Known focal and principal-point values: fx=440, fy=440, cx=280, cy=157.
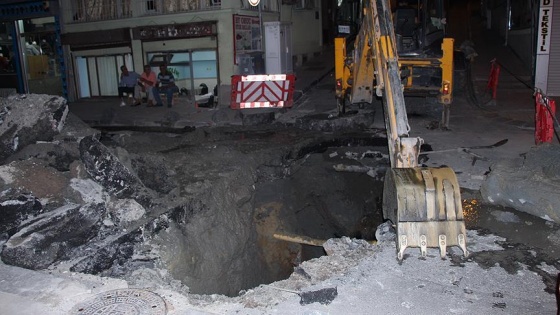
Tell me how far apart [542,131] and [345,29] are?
497 cm

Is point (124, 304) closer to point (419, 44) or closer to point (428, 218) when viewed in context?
point (428, 218)

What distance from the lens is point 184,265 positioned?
5.86m

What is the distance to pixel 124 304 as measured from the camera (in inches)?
162

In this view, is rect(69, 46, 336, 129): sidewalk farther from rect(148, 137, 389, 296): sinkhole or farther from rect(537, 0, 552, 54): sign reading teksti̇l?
rect(537, 0, 552, 54): sign reading teksti̇l

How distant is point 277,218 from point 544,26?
45.3 ft

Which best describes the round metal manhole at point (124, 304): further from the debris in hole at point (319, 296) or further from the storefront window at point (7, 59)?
the storefront window at point (7, 59)

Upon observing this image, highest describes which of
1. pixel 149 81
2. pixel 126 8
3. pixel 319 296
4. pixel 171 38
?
pixel 126 8

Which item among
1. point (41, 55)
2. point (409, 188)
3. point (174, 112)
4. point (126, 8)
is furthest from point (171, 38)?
point (409, 188)

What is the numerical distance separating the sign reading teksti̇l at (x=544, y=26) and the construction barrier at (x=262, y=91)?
961 centimetres

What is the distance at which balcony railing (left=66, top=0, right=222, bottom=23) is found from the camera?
17344 millimetres

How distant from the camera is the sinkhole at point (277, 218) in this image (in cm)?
657

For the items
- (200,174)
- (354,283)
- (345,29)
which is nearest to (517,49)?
(345,29)

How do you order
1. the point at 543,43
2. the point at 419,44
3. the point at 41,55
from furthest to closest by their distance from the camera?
the point at 41,55, the point at 543,43, the point at 419,44

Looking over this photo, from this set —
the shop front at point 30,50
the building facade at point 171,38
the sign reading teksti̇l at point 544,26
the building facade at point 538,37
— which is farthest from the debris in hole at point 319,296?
the shop front at point 30,50
